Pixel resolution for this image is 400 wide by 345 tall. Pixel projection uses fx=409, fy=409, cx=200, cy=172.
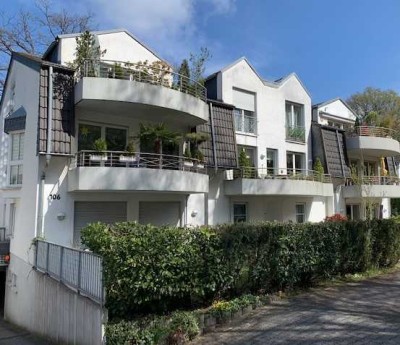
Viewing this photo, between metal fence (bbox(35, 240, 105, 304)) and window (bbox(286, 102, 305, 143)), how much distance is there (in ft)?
51.9

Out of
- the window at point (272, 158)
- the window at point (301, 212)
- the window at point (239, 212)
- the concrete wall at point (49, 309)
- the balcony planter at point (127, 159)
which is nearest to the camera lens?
the concrete wall at point (49, 309)

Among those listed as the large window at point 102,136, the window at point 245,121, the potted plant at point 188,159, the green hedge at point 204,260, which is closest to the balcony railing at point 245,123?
the window at point 245,121

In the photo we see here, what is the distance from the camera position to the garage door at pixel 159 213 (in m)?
17.2

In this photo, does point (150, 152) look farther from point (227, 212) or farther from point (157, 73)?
point (227, 212)

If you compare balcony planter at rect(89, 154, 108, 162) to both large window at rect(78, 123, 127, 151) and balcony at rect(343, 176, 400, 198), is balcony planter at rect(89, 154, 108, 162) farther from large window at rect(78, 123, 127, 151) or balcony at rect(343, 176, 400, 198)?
balcony at rect(343, 176, 400, 198)

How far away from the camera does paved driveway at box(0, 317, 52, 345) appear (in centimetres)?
1248

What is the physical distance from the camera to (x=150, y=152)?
55.5 ft

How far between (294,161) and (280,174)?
303 cm

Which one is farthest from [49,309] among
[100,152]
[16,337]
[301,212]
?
[301,212]

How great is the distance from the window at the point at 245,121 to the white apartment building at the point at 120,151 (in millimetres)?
60

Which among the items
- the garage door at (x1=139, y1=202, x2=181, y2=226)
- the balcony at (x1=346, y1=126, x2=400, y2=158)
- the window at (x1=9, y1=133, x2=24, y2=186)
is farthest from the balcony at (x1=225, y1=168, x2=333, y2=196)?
the window at (x1=9, y1=133, x2=24, y2=186)

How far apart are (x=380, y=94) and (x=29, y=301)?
4517 cm

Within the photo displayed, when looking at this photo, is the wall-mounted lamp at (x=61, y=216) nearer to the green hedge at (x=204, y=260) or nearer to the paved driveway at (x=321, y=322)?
the green hedge at (x=204, y=260)

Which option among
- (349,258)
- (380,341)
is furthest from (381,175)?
(380,341)
